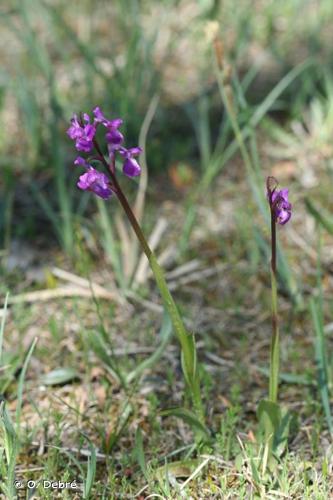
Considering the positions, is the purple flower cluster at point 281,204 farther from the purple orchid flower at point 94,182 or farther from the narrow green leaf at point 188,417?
the narrow green leaf at point 188,417

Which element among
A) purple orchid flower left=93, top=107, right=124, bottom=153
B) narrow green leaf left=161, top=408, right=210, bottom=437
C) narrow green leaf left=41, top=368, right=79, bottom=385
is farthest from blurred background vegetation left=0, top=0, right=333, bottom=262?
narrow green leaf left=161, top=408, right=210, bottom=437

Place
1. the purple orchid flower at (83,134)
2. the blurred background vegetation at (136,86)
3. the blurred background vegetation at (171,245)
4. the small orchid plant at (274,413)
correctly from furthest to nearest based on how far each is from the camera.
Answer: the blurred background vegetation at (136,86), the blurred background vegetation at (171,245), the small orchid plant at (274,413), the purple orchid flower at (83,134)

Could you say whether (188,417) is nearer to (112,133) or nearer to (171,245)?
(112,133)

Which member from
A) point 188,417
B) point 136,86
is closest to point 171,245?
point 136,86

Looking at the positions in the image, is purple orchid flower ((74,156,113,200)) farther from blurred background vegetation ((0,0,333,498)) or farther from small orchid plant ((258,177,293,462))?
blurred background vegetation ((0,0,333,498))

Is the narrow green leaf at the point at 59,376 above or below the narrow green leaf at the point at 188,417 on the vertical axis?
above

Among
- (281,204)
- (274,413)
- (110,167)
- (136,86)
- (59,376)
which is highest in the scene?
(136,86)

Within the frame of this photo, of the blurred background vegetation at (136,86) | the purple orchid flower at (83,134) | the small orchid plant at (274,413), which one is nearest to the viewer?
the purple orchid flower at (83,134)

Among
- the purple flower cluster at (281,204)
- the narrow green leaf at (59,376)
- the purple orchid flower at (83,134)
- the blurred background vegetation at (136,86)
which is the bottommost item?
the narrow green leaf at (59,376)

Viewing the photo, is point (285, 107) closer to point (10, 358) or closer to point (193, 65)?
point (193, 65)

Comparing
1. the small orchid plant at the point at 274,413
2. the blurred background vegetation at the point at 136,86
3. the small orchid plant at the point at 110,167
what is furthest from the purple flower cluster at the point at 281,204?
the blurred background vegetation at the point at 136,86

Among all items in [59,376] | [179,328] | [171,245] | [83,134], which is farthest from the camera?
[171,245]

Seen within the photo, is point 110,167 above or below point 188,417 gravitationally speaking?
above
